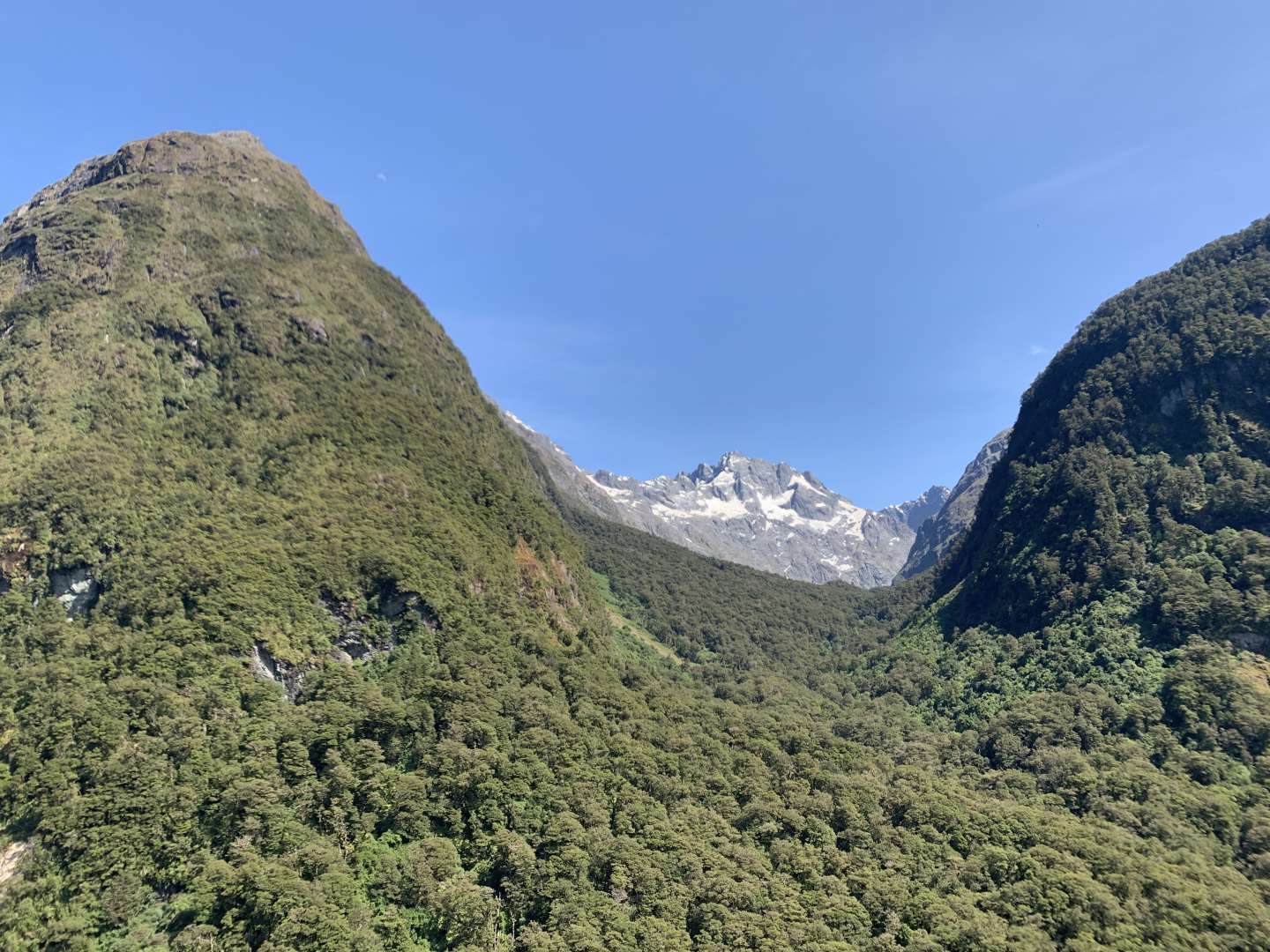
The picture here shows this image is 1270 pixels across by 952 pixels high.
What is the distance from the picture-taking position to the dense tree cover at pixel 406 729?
74.4 metres

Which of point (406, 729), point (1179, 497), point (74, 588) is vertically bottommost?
point (406, 729)

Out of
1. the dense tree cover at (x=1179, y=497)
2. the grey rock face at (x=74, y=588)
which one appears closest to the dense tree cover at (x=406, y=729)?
the grey rock face at (x=74, y=588)

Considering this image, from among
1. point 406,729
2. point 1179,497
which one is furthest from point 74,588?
point 1179,497

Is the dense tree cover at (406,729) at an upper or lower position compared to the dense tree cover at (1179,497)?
lower

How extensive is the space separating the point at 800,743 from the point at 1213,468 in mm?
142345

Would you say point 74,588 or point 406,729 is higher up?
point 74,588

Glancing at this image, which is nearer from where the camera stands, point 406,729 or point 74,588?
point 406,729

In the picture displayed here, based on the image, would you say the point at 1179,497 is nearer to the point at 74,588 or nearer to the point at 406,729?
the point at 406,729

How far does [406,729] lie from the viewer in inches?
4065

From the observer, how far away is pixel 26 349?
139500 millimetres

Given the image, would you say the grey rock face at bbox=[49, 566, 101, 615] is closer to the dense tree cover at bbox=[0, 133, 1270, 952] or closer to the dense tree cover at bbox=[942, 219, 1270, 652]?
the dense tree cover at bbox=[0, 133, 1270, 952]

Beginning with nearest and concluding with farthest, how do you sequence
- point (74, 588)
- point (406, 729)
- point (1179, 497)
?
1. point (406, 729)
2. point (74, 588)
3. point (1179, 497)

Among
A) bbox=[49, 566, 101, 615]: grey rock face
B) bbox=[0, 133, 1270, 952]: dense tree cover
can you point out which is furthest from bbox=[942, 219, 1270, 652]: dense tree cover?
bbox=[49, 566, 101, 615]: grey rock face

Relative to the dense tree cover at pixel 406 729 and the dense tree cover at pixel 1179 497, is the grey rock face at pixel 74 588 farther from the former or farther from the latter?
the dense tree cover at pixel 1179 497
